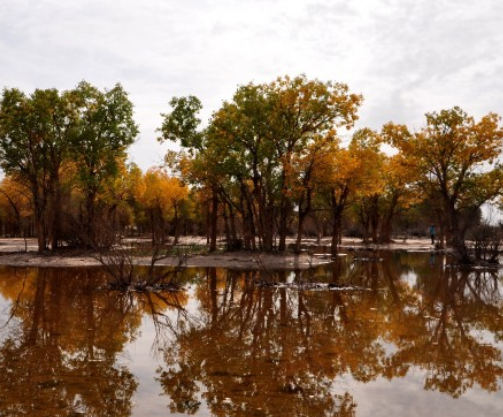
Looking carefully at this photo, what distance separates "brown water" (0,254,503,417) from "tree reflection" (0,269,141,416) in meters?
0.03

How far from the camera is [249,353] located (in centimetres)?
894

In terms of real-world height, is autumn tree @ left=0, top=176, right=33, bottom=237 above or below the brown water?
above

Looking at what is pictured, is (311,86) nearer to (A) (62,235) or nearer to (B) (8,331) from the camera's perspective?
(A) (62,235)

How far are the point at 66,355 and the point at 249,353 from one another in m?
3.01

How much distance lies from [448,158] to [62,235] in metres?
24.9

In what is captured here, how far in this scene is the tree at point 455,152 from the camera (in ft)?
102

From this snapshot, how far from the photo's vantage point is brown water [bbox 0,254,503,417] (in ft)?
21.4

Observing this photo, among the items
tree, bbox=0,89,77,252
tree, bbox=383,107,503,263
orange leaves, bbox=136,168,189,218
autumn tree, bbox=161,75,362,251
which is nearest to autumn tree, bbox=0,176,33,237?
orange leaves, bbox=136,168,189,218

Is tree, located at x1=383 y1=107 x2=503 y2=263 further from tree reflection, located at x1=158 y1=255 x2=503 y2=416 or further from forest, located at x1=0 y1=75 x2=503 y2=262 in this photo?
tree reflection, located at x1=158 y1=255 x2=503 y2=416

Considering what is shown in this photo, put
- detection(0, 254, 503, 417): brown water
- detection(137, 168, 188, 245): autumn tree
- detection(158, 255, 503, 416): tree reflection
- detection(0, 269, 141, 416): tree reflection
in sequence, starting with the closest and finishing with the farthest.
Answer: detection(0, 269, 141, 416): tree reflection
detection(0, 254, 503, 417): brown water
detection(158, 255, 503, 416): tree reflection
detection(137, 168, 188, 245): autumn tree

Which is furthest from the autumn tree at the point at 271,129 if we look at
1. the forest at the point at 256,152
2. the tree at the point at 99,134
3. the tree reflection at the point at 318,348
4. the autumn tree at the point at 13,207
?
the autumn tree at the point at 13,207

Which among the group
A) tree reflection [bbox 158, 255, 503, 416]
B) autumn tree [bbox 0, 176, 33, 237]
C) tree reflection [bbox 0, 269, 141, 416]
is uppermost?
autumn tree [bbox 0, 176, 33, 237]

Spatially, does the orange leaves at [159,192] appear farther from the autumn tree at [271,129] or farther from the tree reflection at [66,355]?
the tree reflection at [66,355]

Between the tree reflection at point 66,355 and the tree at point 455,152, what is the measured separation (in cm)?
2195
